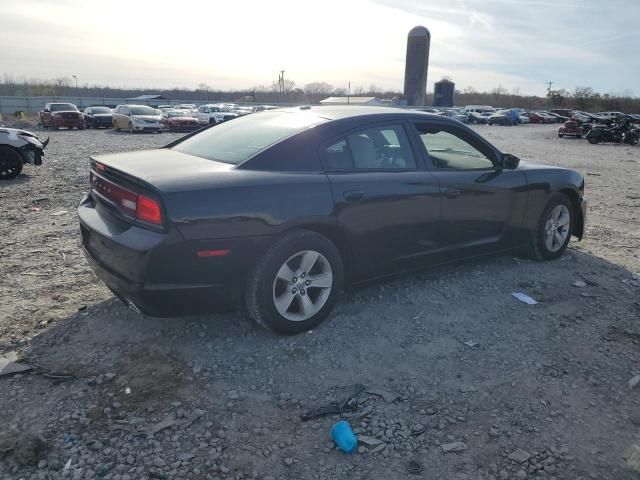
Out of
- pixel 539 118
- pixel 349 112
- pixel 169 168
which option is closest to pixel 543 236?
pixel 349 112

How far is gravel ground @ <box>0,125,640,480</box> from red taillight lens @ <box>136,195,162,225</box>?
36.7 inches

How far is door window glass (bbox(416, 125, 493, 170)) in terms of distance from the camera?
4355 millimetres

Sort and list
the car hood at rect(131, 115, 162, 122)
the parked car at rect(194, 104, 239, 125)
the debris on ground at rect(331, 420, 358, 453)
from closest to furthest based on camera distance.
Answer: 1. the debris on ground at rect(331, 420, 358, 453)
2. the car hood at rect(131, 115, 162, 122)
3. the parked car at rect(194, 104, 239, 125)

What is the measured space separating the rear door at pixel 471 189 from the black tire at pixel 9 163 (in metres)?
8.68

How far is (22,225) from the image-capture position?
6.34 metres

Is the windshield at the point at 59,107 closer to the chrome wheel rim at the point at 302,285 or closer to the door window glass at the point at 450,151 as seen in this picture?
the door window glass at the point at 450,151

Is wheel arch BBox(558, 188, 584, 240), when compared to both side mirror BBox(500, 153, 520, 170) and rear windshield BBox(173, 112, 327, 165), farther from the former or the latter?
rear windshield BBox(173, 112, 327, 165)

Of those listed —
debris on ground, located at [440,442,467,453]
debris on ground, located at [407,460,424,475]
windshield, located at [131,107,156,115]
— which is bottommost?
debris on ground, located at [407,460,424,475]

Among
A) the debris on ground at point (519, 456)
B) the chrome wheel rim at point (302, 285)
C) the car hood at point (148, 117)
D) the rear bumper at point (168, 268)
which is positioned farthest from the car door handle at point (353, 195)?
the car hood at point (148, 117)

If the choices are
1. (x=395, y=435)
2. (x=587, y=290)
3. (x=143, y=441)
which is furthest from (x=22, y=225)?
(x=587, y=290)

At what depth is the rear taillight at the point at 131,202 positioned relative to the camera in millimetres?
3045

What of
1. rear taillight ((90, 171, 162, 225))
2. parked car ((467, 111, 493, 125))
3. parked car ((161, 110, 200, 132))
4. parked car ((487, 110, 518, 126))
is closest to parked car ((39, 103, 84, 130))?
parked car ((161, 110, 200, 132))

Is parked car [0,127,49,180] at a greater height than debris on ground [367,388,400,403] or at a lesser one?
greater

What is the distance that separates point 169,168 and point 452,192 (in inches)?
91.3
